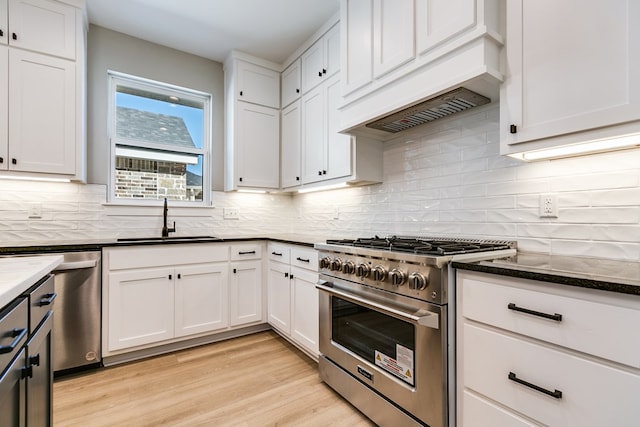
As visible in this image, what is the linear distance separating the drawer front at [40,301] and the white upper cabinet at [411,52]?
1.82m

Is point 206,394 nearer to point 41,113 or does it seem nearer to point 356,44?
point 41,113

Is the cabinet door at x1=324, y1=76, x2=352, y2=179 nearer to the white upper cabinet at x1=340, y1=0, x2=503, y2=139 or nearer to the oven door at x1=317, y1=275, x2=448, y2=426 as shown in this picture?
the white upper cabinet at x1=340, y1=0, x2=503, y2=139

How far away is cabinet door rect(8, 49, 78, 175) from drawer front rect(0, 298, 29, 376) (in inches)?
77.5

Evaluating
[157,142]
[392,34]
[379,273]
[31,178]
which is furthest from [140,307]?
[392,34]

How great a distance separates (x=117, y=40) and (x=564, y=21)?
340cm

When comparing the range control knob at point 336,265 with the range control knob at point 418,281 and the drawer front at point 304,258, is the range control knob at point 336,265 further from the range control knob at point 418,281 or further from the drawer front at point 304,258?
the range control knob at point 418,281

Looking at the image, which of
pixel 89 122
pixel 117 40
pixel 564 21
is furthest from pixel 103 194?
pixel 564 21

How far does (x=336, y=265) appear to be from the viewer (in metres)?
1.93

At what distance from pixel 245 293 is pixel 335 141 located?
63.1 inches

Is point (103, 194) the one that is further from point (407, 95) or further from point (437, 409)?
point (437, 409)

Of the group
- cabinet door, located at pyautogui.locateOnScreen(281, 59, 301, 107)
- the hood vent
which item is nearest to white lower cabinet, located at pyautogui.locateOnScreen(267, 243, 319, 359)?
the hood vent

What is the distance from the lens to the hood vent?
5.50 ft

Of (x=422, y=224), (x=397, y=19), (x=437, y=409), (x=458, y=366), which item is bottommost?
(x=437, y=409)

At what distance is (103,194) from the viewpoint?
2.83 metres
